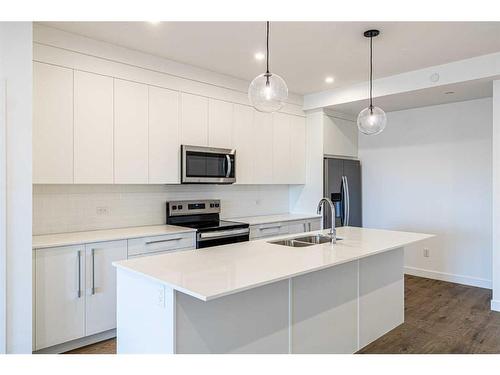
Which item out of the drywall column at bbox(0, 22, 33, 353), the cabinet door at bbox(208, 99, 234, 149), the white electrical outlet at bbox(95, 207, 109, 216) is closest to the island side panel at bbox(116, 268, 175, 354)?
the drywall column at bbox(0, 22, 33, 353)

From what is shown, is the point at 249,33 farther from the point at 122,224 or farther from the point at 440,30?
the point at 122,224

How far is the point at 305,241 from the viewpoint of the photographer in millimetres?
3121

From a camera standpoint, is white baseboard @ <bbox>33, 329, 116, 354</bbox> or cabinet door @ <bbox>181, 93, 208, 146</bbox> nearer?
white baseboard @ <bbox>33, 329, 116, 354</bbox>

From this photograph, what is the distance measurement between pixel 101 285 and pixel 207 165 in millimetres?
1653

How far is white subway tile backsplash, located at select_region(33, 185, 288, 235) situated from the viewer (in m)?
3.21

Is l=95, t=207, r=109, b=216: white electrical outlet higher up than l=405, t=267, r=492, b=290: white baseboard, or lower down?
higher up

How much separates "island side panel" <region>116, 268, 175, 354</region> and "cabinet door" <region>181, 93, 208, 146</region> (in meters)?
2.03

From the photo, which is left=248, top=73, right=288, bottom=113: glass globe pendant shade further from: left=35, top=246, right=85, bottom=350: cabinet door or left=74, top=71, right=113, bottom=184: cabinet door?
left=35, top=246, right=85, bottom=350: cabinet door

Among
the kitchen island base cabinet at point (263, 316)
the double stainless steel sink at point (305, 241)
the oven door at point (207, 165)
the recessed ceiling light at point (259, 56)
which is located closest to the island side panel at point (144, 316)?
the kitchen island base cabinet at point (263, 316)

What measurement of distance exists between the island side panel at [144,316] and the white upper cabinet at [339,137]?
374 cm

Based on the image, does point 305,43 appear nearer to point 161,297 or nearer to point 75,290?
point 161,297

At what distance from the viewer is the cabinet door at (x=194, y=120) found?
3.87 meters

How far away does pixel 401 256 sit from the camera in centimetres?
331

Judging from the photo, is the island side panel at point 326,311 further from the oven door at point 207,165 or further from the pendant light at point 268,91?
the oven door at point 207,165
